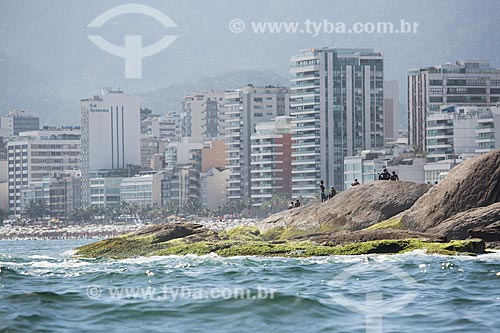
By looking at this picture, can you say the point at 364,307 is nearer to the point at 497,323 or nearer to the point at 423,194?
the point at 497,323

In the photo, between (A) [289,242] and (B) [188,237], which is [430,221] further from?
(B) [188,237]

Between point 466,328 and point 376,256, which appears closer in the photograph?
point 466,328

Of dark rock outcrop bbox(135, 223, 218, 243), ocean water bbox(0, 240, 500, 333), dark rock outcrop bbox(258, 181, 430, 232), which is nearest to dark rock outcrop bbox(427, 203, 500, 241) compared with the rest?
ocean water bbox(0, 240, 500, 333)

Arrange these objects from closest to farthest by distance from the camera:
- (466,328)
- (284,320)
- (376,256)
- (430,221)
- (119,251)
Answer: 1. (466,328)
2. (284,320)
3. (376,256)
4. (430,221)
5. (119,251)

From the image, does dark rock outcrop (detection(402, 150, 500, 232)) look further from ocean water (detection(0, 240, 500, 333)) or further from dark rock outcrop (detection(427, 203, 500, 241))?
ocean water (detection(0, 240, 500, 333))

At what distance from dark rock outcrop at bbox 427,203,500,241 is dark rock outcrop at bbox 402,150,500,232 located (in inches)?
37.0

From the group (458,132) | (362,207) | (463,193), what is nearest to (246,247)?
(362,207)

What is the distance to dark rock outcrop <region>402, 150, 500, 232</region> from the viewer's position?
43438 mm

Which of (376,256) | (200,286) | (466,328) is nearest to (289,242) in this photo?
(376,256)

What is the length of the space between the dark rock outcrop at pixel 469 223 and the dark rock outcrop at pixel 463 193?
940mm

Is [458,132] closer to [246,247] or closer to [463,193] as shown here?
[463,193]

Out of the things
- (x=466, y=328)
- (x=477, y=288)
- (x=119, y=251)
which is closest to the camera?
(x=466, y=328)

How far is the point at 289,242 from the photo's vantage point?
4656cm

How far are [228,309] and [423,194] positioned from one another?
22.3 m
